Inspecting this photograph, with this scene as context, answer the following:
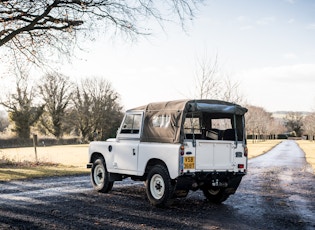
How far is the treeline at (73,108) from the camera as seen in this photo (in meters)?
67.1

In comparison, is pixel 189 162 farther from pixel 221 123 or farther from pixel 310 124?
pixel 310 124

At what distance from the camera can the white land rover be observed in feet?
29.8

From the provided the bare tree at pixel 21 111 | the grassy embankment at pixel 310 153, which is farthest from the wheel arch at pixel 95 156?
the bare tree at pixel 21 111

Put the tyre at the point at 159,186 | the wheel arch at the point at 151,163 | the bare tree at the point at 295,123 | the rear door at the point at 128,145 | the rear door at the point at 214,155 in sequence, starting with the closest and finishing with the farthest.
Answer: the tyre at the point at 159,186 → the rear door at the point at 214,155 → the wheel arch at the point at 151,163 → the rear door at the point at 128,145 → the bare tree at the point at 295,123

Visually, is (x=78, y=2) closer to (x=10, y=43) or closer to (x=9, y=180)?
(x=10, y=43)

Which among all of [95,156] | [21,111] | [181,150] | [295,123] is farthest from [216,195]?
[295,123]

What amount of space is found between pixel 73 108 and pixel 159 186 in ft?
205

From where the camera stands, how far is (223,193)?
1000 cm

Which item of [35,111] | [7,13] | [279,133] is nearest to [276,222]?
[7,13]

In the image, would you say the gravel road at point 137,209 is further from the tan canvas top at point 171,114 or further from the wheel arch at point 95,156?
the tan canvas top at point 171,114

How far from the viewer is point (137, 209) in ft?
29.1

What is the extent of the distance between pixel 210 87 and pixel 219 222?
20.4 meters

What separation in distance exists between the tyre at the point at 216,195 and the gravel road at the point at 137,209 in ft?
0.63

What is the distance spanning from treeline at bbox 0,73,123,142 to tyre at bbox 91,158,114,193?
54972mm
